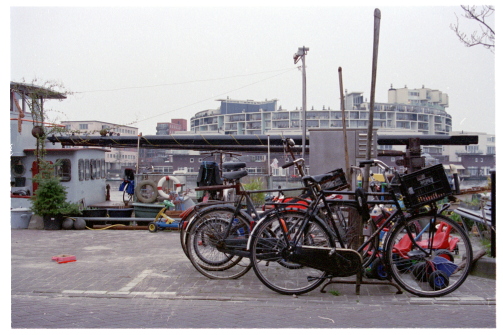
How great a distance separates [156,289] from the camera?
5891mm

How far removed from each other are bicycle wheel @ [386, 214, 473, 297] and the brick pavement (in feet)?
0.47

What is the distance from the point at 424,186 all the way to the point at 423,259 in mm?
889

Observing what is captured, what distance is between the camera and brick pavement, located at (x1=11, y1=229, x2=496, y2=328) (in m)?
5.26

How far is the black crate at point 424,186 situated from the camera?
211 inches

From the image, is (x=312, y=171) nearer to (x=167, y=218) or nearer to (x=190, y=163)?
(x=167, y=218)

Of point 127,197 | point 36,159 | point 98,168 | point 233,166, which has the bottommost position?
point 127,197

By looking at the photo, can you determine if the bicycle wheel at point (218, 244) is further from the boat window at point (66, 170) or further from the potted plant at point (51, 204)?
the boat window at point (66, 170)

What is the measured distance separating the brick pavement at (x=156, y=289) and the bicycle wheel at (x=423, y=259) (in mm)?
144

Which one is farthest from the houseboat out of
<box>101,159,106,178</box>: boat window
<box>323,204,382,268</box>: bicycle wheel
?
<box>323,204,382,268</box>: bicycle wheel

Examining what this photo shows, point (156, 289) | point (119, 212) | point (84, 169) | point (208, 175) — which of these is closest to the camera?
point (156, 289)

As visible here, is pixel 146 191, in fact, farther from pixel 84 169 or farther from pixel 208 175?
pixel 208 175

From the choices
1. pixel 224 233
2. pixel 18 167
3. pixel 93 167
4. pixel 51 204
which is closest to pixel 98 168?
pixel 93 167

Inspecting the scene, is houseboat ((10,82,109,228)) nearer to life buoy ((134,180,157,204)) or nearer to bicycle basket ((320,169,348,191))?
life buoy ((134,180,157,204))

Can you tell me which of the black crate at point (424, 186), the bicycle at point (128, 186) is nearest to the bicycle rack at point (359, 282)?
the black crate at point (424, 186)
